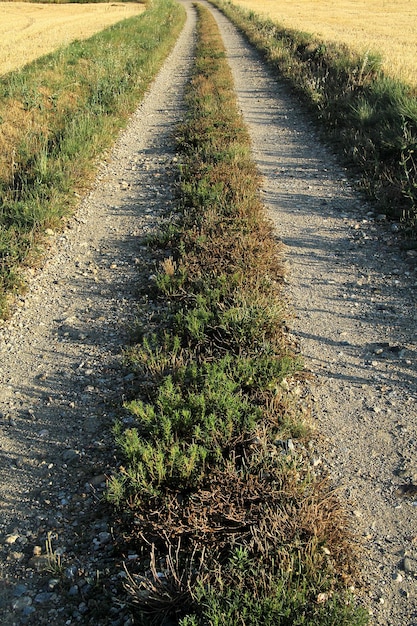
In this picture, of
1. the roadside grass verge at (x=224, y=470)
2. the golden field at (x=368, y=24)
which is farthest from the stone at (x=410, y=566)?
the golden field at (x=368, y=24)

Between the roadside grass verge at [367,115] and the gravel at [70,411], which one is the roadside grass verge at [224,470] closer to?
the gravel at [70,411]

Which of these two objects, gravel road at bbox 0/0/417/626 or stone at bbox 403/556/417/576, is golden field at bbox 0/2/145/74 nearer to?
gravel road at bbox 0/0/417/626

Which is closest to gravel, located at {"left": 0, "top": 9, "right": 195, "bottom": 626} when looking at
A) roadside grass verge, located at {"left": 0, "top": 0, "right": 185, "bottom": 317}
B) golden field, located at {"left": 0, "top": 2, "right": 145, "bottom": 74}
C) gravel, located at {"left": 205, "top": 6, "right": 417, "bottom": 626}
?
roadside grass verge, located at {"left": 0, "top": 0, "right": 185, "bottom": 317}

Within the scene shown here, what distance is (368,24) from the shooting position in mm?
36500

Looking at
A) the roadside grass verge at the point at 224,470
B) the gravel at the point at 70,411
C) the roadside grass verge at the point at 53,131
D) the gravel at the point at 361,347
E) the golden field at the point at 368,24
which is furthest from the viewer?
the golden field at the point at 368,24

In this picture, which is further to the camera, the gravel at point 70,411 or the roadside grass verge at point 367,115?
the roadside grass verge at point 367,115

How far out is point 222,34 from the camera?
1144 inches

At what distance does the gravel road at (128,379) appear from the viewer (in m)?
3.10

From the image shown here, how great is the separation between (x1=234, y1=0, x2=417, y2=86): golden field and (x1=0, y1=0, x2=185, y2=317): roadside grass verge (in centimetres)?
699

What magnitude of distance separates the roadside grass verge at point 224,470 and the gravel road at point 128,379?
22 centimetres

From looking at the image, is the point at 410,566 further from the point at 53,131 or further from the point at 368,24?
the point at 368,24

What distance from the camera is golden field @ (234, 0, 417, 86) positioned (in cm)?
1716

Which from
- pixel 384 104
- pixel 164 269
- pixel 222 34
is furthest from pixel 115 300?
pixel 222 34

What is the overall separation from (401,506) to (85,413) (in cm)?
241
